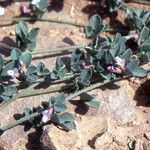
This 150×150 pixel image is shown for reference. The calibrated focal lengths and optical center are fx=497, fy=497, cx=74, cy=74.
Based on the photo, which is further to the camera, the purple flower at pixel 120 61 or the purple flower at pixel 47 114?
the purple flower at pixel 120 61

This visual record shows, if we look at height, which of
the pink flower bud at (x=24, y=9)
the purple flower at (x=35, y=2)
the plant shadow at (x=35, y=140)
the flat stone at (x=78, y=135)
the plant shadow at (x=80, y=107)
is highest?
the purple flower at (x=35, y=2)

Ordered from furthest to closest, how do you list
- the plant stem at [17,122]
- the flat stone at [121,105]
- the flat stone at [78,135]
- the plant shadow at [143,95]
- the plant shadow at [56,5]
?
1. the plant shadow at [56,5]
2. the plant shadow at [143,95]
3. the flat stone at [121,105]
4. the plant stem at [17,122]
5. the flat stone at [78,135]

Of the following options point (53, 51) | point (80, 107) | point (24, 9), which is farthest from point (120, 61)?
point (24, 9)

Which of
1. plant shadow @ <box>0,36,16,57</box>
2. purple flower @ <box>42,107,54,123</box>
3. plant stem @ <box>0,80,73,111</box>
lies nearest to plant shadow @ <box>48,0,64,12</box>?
plant shadow @ <box>0,36,16,57</box>

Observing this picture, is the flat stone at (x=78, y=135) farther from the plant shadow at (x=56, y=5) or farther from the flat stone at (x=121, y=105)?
the plant shadow at (x=56, y=5)

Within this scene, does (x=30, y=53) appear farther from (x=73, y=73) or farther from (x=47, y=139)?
(x=47, y=139)

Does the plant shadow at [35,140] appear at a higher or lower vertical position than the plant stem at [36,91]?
lower

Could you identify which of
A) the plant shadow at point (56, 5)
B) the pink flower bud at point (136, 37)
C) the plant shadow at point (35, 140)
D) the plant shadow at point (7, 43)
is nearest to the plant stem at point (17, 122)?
the plant shadow at point (35, 140)

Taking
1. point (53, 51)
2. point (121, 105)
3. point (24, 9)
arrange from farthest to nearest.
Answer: point (24, 9) < point (53, 51) < point (121, 105)

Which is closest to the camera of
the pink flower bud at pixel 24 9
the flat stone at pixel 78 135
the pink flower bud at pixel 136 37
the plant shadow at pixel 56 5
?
the flat stone at pixel 78 135

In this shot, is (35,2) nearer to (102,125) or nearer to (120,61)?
(120,61)
